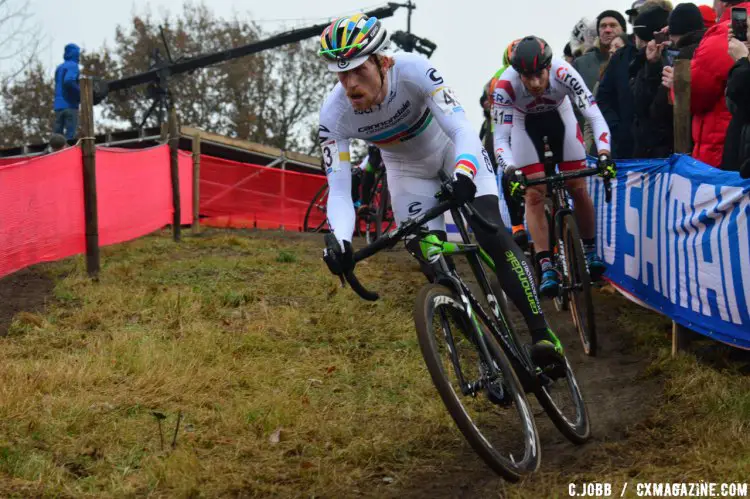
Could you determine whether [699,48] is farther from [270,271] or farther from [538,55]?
[270,271]

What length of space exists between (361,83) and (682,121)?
3005 millimetres

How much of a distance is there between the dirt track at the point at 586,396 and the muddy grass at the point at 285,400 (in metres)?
0.02

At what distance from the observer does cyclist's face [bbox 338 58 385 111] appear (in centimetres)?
478

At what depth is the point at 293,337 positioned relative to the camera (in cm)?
742

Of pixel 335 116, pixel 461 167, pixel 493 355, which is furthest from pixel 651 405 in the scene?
pixel 335 116

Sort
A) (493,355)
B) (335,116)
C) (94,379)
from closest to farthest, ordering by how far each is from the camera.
A: (493,355), (335,116), (94,379)

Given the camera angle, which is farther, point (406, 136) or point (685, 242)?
point (685, 242)

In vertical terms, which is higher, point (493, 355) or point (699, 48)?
point (699, 48)

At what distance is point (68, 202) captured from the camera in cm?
1056

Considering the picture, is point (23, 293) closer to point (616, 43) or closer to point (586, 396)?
point (586, 396)

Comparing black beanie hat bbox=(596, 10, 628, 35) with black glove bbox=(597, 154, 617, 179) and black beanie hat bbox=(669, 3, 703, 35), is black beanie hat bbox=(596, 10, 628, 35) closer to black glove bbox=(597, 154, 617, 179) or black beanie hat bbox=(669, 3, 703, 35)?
black beanie hat bbox=(669, 3, 703, 35)

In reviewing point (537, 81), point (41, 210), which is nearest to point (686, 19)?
point (537, 81)

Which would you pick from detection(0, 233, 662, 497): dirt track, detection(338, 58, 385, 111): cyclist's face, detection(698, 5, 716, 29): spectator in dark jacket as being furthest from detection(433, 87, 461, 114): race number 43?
detection(698, 5, 716, 29): spectator in dark jacket

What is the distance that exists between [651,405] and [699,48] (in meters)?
2.70
